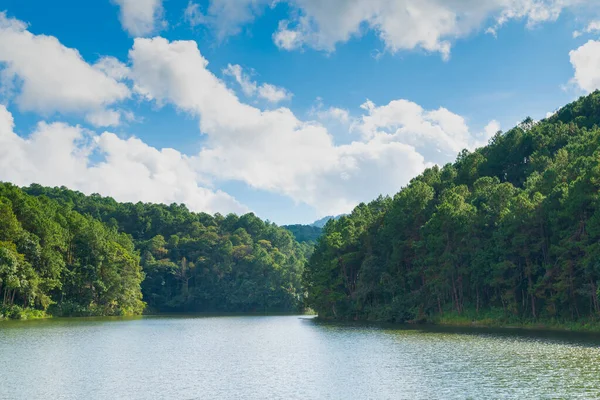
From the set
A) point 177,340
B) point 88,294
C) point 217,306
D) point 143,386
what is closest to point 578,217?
point 177,340

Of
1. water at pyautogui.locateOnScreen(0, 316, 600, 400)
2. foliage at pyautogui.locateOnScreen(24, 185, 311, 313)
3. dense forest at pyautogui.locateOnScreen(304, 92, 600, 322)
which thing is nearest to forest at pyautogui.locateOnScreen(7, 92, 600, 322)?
dense forest at pyautogui.locateOnScreen(304, 92, 600, 322)

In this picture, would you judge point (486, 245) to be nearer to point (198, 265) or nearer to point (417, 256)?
point (417, 256)

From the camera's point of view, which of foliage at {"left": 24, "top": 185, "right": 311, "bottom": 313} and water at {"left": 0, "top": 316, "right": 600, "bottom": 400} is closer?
water at {"left": 0, "top": 316, "right": 600, "bottom": 400}

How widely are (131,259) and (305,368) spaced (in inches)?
3463

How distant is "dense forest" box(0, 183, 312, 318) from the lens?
3573 inches

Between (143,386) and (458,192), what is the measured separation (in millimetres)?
64774

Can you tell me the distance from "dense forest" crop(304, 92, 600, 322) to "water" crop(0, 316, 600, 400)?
952 cm

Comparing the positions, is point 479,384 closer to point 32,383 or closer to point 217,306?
point 32,383

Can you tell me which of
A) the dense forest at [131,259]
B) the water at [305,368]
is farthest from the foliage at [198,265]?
the water at [305,368]

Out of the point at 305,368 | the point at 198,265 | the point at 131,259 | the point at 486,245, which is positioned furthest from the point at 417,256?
the point at 198,265

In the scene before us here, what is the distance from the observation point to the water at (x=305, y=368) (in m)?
27.1

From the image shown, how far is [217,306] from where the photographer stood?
159375 mm

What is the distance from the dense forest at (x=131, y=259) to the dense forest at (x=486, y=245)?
132 feet

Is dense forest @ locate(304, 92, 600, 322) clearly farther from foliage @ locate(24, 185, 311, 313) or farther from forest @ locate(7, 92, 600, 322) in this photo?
foliage @ locate(24, 185, 311, 313)
